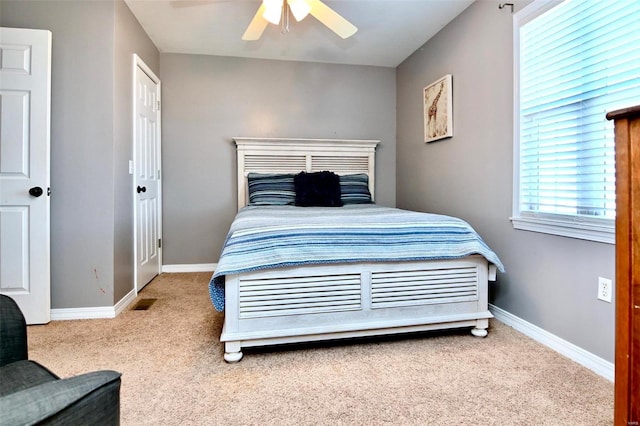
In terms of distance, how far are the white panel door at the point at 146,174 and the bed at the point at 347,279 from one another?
1.55m

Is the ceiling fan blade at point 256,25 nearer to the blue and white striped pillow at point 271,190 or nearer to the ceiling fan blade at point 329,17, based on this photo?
the ceiling fan blade at point 329,17

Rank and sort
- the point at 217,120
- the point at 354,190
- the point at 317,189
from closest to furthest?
the point at 317,189
the point at 354,190
the point at 217,120

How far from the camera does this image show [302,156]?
154 inches

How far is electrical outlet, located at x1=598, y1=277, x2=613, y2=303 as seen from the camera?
166 cm

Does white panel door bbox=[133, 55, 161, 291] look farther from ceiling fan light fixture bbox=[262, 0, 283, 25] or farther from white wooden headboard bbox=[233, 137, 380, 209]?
ceiling fan light fixture bbox=[262, 0, 283, 25]

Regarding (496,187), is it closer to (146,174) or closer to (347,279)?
(347,279)

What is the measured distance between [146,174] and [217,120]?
1.04 metres

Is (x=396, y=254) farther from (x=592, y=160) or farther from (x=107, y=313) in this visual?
(x=107, y=313)

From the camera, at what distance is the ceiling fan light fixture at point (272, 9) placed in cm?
212

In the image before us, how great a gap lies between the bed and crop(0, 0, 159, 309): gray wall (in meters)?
1.20

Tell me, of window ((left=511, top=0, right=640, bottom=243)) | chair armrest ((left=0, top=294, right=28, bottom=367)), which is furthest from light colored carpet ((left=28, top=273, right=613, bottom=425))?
window ((left=511, top=0, right=640, bottom=243))

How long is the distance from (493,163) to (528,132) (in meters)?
0.36

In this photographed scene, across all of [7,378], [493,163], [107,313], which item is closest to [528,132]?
[493,163]

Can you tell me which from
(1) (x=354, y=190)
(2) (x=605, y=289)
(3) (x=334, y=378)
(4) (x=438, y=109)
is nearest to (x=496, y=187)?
(2) (x=605, y=289)
